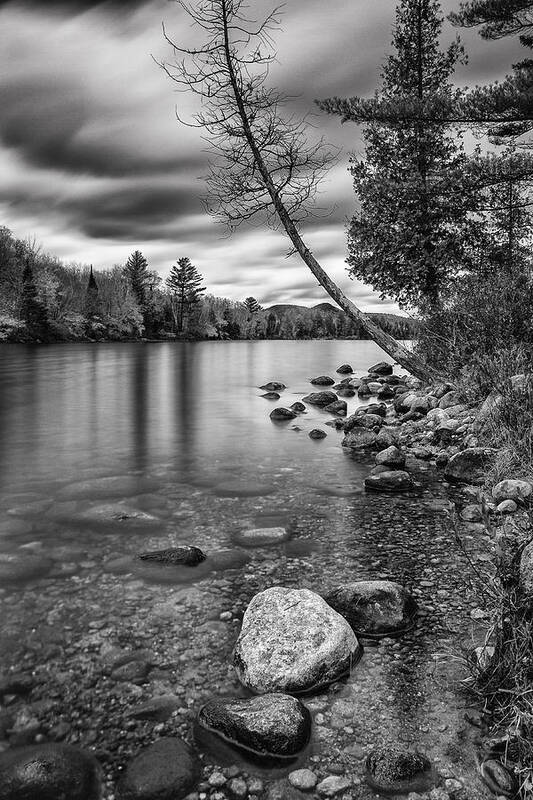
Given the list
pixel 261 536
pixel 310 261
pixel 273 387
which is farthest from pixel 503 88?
pixel 273 387

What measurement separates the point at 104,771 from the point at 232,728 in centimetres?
65

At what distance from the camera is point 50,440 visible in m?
11.5

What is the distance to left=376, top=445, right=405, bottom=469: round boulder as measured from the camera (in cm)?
827

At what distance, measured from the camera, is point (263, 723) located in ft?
8.61

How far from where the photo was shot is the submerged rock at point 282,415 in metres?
14.1

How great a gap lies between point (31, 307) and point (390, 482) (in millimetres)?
68046

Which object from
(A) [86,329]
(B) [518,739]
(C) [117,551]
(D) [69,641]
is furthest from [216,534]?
(A) [86,329]

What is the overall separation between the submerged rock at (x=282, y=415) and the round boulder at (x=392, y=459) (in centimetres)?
567

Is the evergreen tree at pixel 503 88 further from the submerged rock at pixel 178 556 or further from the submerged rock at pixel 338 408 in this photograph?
the submerged rock at pixel 178 556

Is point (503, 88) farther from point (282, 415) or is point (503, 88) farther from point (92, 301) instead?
point (92, 301)

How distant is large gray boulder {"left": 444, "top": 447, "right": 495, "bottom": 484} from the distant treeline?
6196cm

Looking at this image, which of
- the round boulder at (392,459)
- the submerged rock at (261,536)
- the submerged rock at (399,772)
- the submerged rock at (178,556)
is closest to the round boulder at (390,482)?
the round boulder at (392,459)

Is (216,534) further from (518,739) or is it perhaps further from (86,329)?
(86,329)

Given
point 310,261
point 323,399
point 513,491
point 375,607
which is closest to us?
point 375,607
